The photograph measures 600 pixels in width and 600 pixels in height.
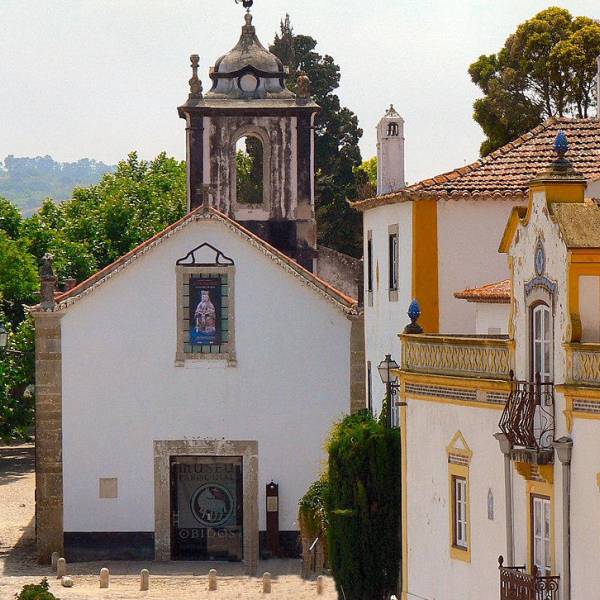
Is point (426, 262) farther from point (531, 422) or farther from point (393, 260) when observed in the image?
point (531, 422)

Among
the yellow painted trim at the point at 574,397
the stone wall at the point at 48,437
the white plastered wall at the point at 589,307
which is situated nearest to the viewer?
the yellow painted trim at the point at 574,397

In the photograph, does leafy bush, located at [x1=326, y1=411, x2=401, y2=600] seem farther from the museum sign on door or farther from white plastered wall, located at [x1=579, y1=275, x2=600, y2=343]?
the museum sign on door

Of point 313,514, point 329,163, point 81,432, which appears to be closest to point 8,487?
point 81,432

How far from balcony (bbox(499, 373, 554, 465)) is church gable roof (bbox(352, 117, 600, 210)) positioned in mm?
9798

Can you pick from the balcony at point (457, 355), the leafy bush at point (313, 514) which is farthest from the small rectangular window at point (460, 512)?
the leafy bush at point (313, 514)

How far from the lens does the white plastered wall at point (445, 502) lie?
29.8m

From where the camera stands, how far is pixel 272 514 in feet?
154

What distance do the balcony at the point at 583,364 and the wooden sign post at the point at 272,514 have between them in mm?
20475

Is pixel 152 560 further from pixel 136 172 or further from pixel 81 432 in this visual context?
pixel 136 172

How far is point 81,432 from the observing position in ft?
154

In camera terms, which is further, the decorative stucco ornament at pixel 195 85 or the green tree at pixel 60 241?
the green tree at pixel 60 241

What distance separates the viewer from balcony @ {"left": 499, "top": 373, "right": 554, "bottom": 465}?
27656 mm

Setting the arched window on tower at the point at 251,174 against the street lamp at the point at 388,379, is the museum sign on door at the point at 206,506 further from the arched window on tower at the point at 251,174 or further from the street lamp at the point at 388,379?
the arched window on tower at the point at 251,174

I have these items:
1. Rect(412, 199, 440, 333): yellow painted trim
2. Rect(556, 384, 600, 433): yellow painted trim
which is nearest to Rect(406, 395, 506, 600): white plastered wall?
Rect(556, 384, 600, 433): yellow painted trim
